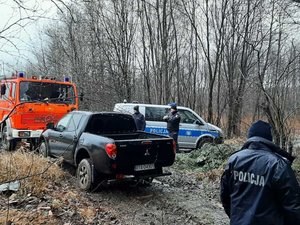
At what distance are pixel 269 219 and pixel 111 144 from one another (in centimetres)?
448

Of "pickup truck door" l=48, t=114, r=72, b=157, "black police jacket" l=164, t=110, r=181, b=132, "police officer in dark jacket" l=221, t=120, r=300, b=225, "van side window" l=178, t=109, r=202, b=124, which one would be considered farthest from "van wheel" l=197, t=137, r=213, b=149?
"police officer in dark jacket" l=221, t=120, r=300, b=225

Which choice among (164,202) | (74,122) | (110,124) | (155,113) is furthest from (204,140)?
(164,202)

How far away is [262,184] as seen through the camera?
2945 mm

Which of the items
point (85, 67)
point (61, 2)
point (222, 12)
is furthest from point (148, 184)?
point (85, 67)

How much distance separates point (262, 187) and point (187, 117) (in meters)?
12.0

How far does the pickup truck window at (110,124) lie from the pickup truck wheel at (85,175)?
882mm

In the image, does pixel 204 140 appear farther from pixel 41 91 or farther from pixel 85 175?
pixel 85 175

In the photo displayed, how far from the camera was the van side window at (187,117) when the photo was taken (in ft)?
48.9

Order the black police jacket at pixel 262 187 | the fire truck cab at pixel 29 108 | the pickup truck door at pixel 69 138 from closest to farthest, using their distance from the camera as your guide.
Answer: the black police jacket at pixel 262 187, the pickup truck door at pixel 69 138, the fire truck cab at pixel 29 108

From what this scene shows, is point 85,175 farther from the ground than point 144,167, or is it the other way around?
point 144,167

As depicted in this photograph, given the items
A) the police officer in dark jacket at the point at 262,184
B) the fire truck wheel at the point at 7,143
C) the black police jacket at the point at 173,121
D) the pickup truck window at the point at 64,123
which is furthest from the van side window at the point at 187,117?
the police officer in dark jacket at the point at 262,184

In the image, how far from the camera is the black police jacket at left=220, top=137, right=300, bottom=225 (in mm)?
2830

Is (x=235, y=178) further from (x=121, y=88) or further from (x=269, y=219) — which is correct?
(x=121, y=88)

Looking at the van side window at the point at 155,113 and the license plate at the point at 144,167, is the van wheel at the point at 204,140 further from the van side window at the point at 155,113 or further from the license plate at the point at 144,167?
the license plate at the point at 144,167
